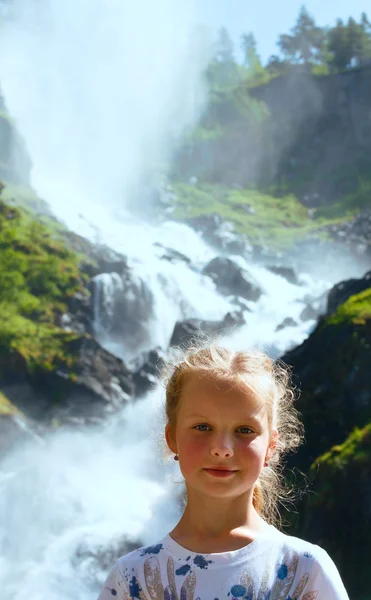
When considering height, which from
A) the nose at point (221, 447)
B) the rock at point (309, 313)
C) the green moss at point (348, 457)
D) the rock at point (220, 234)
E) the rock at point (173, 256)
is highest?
the rock at point (220, 234)

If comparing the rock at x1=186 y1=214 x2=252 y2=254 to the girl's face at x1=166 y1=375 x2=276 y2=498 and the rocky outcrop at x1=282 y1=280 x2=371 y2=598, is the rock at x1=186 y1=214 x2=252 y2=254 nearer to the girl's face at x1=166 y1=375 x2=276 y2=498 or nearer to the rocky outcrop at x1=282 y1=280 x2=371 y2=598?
the rocky outcrop at x1=282 y1=280 x2=371 y2=598

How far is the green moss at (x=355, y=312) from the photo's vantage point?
35.4 feet

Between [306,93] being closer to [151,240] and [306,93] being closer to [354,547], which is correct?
[151,240]

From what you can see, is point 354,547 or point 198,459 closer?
point 198,459

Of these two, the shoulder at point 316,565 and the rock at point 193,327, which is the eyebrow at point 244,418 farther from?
the rock at point 193,327

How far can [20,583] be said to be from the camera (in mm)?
12023

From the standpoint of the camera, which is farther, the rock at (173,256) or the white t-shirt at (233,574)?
the rock at (173,256)

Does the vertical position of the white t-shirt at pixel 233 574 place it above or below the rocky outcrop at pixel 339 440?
below

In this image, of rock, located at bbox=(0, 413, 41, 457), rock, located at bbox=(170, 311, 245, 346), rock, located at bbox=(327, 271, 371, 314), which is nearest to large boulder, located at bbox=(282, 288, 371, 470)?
rock, located at bbox=(327, 271, 371, 314)

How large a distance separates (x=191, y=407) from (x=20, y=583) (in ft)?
37.4

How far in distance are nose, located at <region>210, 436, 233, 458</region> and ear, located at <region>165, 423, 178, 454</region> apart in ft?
0.86

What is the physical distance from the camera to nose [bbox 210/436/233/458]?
196cm

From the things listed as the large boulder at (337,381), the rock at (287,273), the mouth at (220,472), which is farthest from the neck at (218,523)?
the rock at (287,273)

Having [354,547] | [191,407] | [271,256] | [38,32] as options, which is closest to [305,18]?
[38,32]
